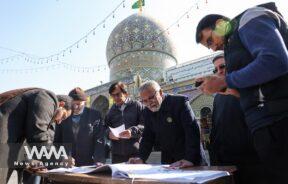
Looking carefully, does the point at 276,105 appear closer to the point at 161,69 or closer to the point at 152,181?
→ the point at 152,181

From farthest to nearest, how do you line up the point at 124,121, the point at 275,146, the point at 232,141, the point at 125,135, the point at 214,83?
the point at 124,121
the point at 125,135
the point at 232,141
the point at 214,83
the point at 275,146

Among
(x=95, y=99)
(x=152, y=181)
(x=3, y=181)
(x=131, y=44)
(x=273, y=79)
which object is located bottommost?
(x=3, y=181)

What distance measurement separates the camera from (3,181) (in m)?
2.59

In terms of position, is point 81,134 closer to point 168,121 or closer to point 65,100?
point 65,100

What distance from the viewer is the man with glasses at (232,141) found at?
229 centimetres

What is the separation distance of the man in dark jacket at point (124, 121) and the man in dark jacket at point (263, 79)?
6.95ft

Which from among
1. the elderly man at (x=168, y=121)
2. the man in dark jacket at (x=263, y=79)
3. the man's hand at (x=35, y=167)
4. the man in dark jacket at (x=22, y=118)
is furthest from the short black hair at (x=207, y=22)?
the man's hand at (x=35, y=167)

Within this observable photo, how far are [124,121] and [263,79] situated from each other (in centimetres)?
267

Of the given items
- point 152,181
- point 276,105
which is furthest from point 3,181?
point 276,105

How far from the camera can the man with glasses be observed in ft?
7.53

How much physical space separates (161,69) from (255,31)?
20445 mm

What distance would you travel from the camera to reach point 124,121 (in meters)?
4.14

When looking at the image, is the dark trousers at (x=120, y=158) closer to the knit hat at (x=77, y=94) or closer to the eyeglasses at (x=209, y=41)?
the knit hat at (x=77, y=94)

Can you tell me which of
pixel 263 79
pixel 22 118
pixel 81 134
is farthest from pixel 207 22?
pixel 81 134
